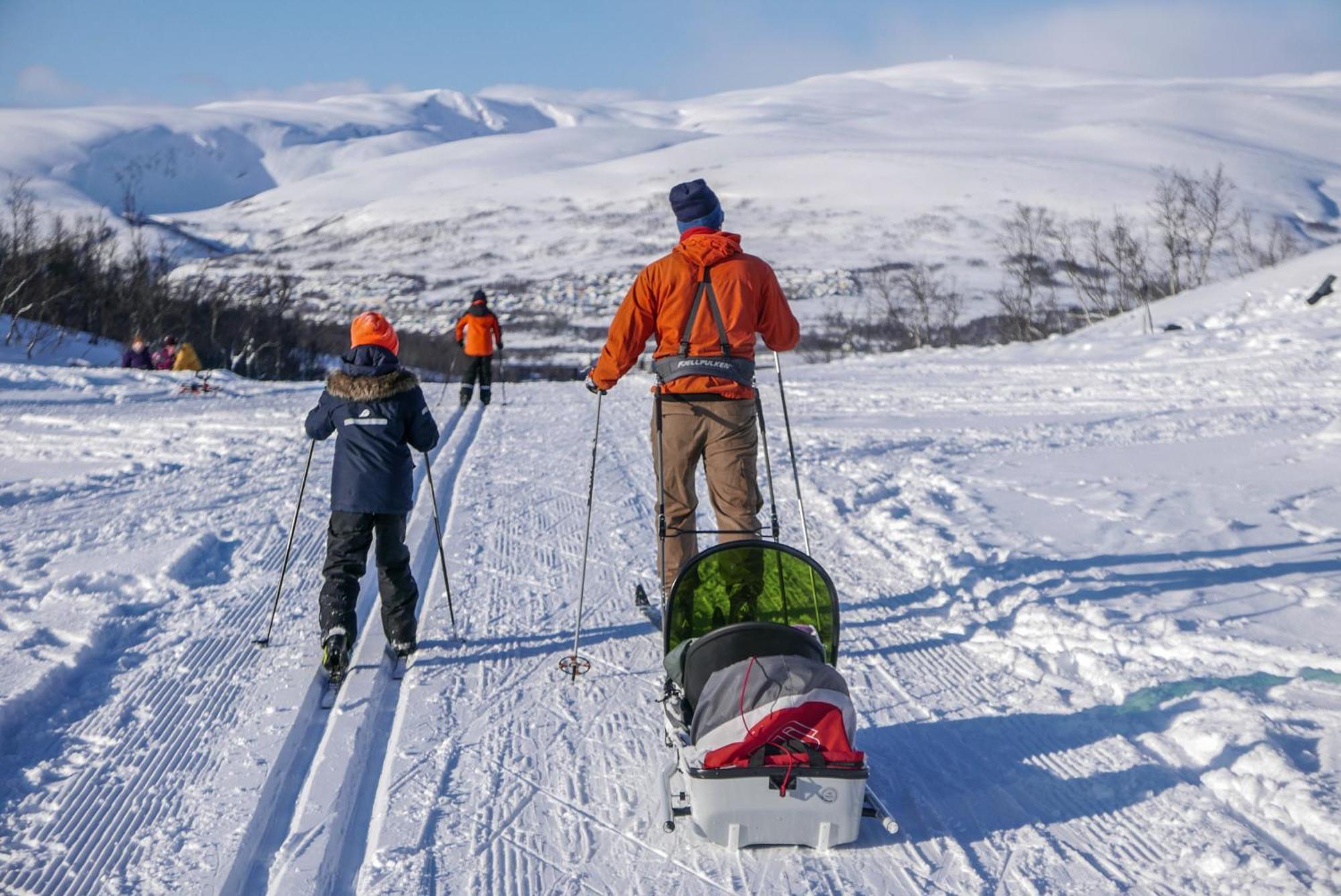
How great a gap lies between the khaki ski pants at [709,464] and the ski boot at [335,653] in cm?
152

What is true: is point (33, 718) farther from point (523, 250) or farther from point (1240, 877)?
point (523, 250)

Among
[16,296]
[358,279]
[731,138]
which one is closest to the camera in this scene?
[16,296]

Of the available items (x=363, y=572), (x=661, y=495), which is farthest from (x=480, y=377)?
(x=661, y=495)

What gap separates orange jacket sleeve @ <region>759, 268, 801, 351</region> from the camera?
489cm

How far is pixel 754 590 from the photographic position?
4.27m

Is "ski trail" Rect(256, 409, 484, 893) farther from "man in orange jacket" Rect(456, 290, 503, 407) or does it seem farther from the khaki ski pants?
"man in orange jacket" Rect(456, 290, 503, 407)

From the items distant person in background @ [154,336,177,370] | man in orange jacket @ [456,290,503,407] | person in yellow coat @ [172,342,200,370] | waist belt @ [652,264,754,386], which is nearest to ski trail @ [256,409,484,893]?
waist belt @ [652,264,754,386]

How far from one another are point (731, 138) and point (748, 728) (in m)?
158

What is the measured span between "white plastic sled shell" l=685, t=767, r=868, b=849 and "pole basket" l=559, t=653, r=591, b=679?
5.42ft

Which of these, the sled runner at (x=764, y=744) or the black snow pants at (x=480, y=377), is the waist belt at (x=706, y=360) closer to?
the sled runner at (x=764, y=744)

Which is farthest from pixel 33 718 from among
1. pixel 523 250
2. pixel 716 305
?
pixel 523 250

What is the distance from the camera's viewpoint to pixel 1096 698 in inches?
187

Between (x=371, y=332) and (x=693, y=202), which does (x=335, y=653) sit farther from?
(x=693, y=202)

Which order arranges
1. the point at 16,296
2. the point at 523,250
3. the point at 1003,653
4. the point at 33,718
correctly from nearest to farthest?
the point at 33,718 < the point at 1003,653 < the point at 16,296 < the point at 523,250
